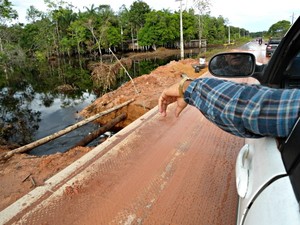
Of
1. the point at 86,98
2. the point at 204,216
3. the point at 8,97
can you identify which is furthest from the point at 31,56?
the point at 204,216

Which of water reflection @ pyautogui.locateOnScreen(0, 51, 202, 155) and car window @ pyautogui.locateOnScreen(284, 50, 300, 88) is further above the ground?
car window @ pyautogui.locateOnScreen(284, 50, 300, 88)

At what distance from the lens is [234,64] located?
5.54ft

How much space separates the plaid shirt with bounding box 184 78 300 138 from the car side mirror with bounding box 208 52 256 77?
2.35ft

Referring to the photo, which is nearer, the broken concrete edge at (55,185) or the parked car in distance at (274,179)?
the parked car in distance at (274,179)

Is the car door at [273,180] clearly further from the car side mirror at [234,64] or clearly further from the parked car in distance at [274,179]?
the car side mirror at [234,64]

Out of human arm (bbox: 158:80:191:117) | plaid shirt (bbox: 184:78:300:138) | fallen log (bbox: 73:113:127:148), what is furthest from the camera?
fallen log (bbox: 73:113:127:148)

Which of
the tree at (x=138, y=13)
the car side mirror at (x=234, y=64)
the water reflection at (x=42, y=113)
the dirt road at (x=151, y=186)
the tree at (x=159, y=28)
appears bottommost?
the water reflection at (x=42, y=113)

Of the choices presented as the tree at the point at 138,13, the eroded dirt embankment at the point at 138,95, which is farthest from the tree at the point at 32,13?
the eroded dirt embankment at the point at 138,95

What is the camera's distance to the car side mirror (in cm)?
162

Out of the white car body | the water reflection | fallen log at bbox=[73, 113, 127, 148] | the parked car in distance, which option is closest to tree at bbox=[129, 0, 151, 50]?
the water reflection

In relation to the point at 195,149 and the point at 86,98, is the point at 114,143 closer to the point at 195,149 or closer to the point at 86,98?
the point at 195,149

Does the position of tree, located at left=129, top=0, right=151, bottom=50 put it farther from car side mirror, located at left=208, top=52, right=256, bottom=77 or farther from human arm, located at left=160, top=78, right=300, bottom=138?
human arm, located at left=160, top=78, right=300, bottom=138

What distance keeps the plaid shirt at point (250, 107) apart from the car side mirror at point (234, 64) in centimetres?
72

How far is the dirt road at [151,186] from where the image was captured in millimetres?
2344
